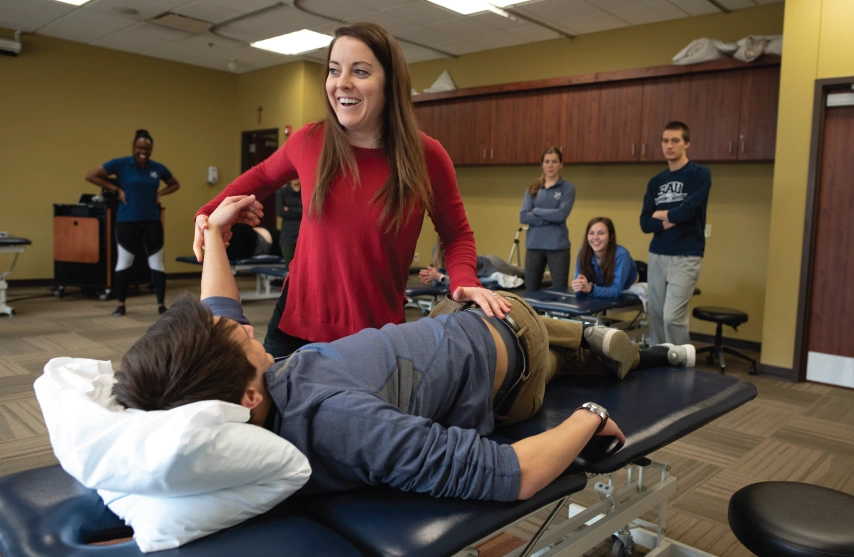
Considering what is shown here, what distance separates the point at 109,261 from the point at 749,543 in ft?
20.2

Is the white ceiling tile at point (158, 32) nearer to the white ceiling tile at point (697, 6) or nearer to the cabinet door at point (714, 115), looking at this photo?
the white ceiling tile at point (697, 6)

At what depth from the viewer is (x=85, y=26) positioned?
6.39 m

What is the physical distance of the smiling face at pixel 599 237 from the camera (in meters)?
4.06

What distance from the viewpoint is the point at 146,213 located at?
5.18 m

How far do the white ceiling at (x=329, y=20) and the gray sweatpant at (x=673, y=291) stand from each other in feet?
7.32

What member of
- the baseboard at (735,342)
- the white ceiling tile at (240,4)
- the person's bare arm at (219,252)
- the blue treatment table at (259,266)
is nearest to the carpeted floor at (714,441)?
the baseboard at (735,342)

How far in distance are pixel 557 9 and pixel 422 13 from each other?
1.13 metres

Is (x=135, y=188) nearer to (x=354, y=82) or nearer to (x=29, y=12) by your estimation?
(x=29, y=12)

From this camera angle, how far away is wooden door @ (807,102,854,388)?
12.5 ft

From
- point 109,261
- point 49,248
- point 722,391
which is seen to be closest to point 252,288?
point 109,261

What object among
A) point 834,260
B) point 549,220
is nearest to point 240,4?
point 549,220

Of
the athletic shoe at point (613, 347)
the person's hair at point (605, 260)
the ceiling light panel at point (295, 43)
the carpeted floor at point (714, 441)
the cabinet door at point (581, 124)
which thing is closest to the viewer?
the athletic shoe at point (613, 347)

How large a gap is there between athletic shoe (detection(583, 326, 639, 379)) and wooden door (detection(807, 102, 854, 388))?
280 centimetres

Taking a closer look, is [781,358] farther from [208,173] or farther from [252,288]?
[208,173]
